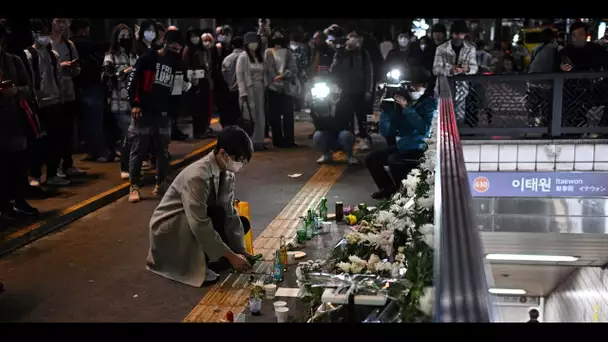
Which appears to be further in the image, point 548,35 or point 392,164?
point 548,35

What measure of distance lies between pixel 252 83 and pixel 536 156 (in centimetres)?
434

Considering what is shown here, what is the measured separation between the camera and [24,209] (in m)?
6.81

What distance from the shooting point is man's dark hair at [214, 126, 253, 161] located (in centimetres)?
487

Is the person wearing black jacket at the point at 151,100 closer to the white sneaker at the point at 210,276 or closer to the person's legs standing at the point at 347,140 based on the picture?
the person's legs standing at the point at 347,140

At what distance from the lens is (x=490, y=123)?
926cm

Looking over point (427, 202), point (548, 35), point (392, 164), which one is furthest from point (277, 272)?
point (548, 35)

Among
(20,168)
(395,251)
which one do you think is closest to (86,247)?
(20,168)

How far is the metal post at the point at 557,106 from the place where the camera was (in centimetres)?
833

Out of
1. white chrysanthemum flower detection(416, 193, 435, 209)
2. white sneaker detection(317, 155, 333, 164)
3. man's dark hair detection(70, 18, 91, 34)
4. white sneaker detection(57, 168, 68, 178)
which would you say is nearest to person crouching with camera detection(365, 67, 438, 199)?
white sneaker detection(317, 155, 333, 164)

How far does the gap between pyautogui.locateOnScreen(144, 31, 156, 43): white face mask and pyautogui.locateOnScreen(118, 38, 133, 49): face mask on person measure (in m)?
0.78

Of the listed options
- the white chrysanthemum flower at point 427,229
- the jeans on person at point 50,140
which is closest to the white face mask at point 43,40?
the jeans on person at point 50,140

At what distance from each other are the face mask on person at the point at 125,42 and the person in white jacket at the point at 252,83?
1.75 m

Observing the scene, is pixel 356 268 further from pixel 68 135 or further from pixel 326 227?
pixel 68 135

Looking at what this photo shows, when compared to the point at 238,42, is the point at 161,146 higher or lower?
lower
